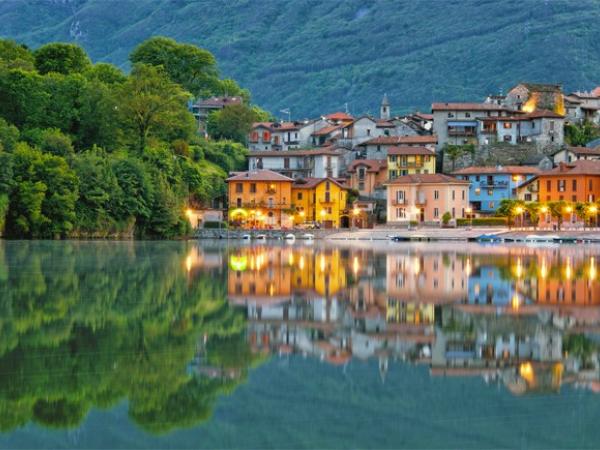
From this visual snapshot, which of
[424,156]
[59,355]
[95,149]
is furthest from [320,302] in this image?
[424,156]

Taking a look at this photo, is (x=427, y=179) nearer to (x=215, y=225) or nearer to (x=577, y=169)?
(x=577, y=169)

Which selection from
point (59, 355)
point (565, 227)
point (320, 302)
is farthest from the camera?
point (565, 227)

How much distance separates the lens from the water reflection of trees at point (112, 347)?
12.2 m

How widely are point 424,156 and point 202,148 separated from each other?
65.7ft

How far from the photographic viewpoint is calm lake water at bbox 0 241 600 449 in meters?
11.3

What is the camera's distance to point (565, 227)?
9006cm

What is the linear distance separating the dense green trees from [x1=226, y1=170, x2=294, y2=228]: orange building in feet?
5.96

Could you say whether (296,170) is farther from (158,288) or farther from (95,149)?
(158,288)

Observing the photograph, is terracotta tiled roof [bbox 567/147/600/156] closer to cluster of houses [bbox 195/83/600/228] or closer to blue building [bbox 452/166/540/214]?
cluster of houses [bbox 195/83/600/228]

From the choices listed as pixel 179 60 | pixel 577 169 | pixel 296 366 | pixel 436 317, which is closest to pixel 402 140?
pixel 577 169

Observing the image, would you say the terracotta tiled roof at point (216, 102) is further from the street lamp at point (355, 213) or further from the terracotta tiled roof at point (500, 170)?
the terracotta tiled roof at point (500, 170)

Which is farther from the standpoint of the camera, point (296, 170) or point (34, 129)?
point (296, 170)

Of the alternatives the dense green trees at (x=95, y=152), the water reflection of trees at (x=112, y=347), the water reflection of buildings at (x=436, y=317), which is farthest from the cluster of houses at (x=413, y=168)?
the water reflection of trees at (x=112, y=347)

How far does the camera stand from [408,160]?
10069cm
